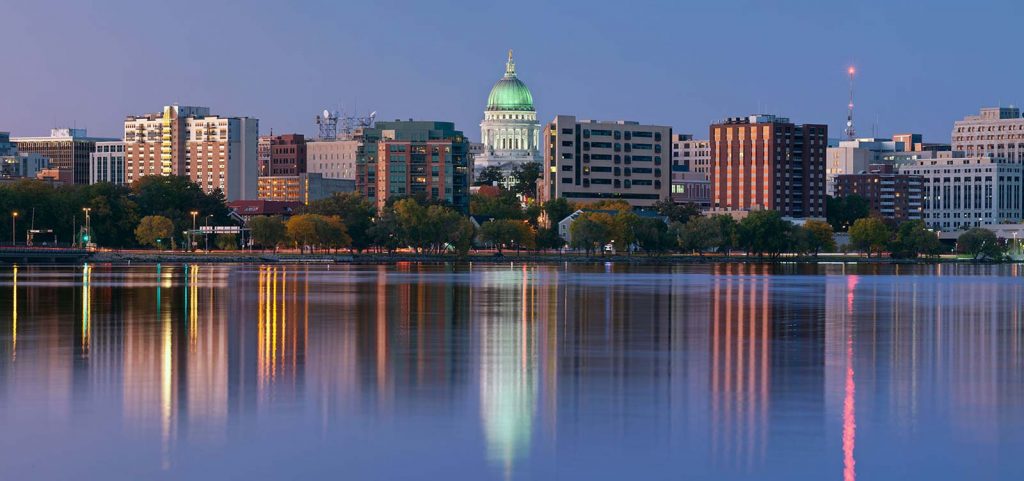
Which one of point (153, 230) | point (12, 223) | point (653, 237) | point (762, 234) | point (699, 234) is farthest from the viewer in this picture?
point (762, 234)

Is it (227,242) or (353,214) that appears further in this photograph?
(227,242)

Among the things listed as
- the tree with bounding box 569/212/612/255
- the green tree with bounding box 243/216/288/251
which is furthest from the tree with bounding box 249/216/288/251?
the tree with bounding box 569/212/612/255

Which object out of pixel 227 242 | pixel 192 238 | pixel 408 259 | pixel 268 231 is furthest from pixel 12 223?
pixel 408 259

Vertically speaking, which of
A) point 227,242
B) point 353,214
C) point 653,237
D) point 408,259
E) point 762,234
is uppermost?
point 353,214

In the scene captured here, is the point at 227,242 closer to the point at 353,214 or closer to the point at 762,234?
the point at 353,214

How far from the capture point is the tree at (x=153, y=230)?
168m

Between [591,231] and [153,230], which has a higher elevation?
[591,231]

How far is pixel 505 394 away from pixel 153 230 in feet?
467

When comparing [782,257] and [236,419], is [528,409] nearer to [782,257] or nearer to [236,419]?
[236,419]

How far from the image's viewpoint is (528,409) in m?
29.0

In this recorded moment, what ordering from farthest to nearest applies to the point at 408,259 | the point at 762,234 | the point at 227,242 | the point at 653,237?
the point at 762,234
the point at 227,242
the point at 653,237
the point at 408,259

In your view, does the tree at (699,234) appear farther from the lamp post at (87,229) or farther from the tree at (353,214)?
the lamp post at (87,229)

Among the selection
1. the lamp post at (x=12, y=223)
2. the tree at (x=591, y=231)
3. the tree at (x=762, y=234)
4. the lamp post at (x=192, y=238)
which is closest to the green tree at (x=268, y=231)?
the lamp post at (x=192, y=238)

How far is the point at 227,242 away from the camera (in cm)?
18462
